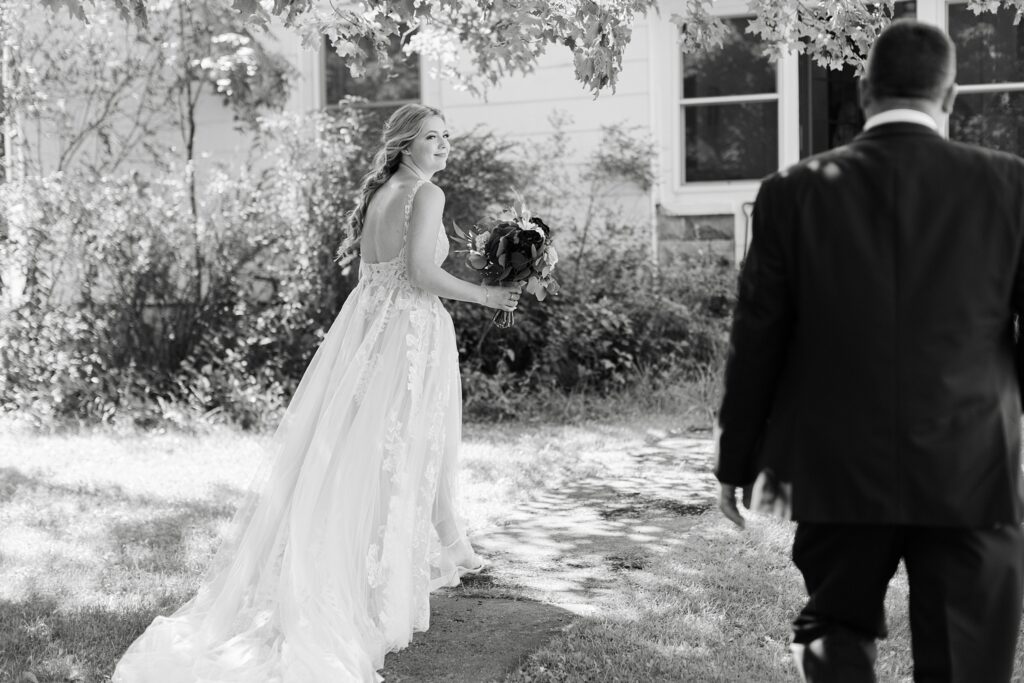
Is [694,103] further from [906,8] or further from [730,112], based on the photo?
[906,8]

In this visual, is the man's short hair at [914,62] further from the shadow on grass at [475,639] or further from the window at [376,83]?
the window at [376,83]

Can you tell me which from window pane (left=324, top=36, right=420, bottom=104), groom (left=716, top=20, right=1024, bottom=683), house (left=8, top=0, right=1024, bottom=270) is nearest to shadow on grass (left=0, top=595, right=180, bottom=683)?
groom (left=716, top=20, right=1024, bottom=683)

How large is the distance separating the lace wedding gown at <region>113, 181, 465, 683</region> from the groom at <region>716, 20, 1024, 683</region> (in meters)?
1.80

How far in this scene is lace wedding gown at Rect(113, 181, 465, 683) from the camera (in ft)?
12.5

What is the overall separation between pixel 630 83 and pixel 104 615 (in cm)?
753

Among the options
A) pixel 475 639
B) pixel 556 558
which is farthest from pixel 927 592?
→ pixel 556 558

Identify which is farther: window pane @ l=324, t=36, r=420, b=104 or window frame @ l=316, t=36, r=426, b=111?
window pane @ l=324, t=36, r=420, b=104

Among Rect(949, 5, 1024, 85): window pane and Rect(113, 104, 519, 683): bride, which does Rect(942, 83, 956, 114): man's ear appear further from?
Rect(949, 5, 1024, 85): window pane

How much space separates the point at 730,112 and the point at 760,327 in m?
8.70

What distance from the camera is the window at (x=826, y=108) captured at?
10477 mm

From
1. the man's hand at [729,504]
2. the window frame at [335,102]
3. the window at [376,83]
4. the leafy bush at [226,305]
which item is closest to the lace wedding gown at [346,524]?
the man's hand at [729,504]

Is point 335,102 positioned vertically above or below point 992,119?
above

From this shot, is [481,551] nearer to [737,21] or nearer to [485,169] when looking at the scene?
[485,169]

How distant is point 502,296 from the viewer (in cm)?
482
